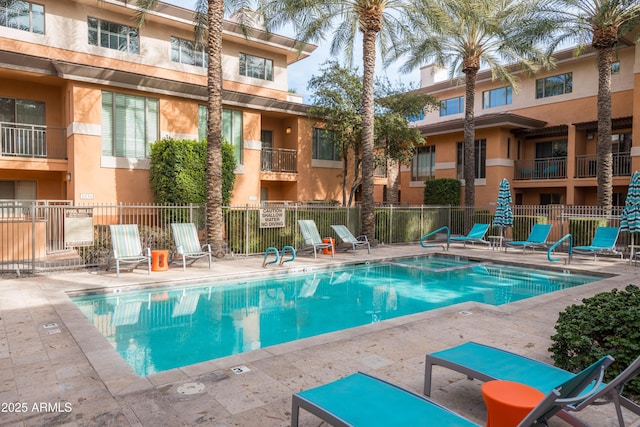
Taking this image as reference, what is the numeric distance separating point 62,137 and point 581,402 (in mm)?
19142

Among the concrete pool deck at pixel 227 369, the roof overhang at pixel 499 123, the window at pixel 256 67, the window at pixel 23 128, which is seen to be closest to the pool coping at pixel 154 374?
the concrete pool deck at pixel 227 369

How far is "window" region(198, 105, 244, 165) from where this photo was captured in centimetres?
1828

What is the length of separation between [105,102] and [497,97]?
2380 cm

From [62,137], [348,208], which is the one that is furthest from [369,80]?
[62,137]

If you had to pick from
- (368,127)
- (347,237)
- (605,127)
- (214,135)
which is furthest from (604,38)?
(214,135)

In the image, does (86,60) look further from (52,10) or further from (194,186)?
(194,186)

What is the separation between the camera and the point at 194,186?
15828mm

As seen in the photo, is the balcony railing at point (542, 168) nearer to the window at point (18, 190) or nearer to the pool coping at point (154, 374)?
the pool coping at point (154, 374)

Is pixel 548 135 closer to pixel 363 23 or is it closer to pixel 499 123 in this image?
pixel 499 123

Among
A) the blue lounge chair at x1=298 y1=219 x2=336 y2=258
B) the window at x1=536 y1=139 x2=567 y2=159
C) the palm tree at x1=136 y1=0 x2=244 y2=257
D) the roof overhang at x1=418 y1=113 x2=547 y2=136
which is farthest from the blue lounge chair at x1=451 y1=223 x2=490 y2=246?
the window at x1=536 y1=139 x2=567 y2=159

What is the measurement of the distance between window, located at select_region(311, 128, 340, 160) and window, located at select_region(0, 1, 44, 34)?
12520mm

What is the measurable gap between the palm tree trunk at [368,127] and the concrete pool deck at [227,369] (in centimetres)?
922

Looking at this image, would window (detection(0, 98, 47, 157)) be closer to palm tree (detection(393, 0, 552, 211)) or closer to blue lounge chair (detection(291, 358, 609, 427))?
palm tree (detection(393, 0, 552, 211))

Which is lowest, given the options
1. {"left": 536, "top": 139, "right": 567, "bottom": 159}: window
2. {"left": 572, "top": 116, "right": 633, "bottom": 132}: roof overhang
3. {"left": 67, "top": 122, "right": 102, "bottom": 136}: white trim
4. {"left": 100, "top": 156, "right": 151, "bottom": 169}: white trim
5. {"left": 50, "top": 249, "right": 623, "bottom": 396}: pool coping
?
{"left": 50, "top": 249, "right": 623, "bottom": 396}: pool coping
